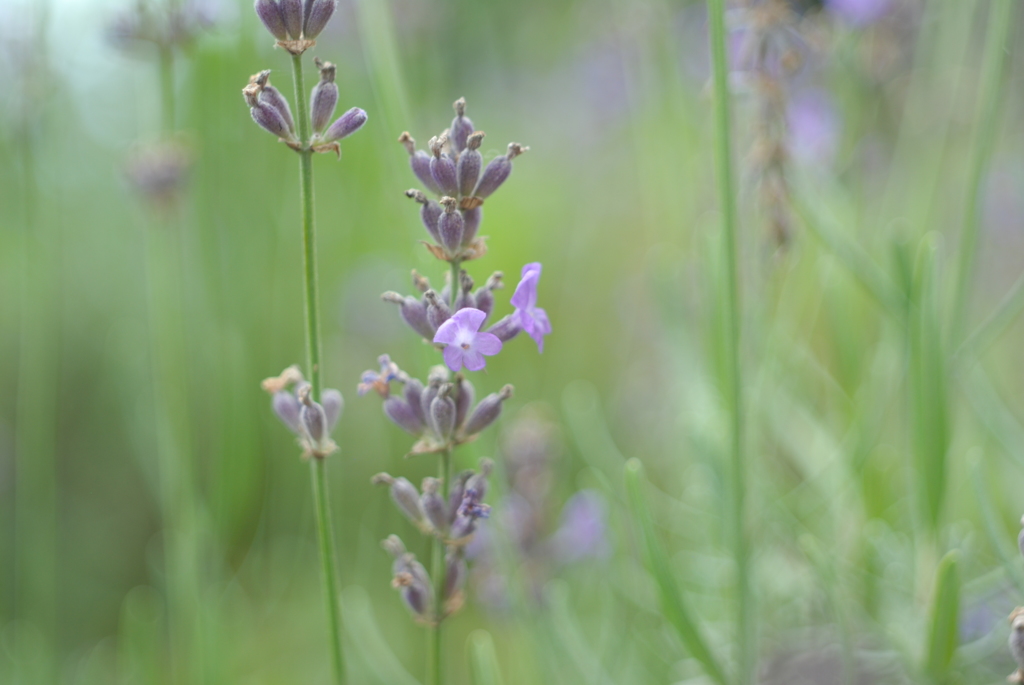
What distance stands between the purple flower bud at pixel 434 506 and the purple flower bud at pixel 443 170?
0.80ft

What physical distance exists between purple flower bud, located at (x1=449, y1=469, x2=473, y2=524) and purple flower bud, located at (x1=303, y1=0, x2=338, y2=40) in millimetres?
377

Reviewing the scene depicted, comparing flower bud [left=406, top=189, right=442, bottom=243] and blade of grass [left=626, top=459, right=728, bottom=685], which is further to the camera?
blade of grass [left=626, top=459, right=728, bottom=685]

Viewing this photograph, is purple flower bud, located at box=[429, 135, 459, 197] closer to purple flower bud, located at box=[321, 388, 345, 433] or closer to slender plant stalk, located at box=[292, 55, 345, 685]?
slender plant stalk, located at box=[292, 55, 345, 685]

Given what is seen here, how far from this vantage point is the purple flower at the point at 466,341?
61cm

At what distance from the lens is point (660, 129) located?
6.54 ft

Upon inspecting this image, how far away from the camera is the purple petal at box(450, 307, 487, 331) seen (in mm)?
606

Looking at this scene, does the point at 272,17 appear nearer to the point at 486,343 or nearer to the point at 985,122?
the point at 486,343

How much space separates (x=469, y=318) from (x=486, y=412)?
0.11 m

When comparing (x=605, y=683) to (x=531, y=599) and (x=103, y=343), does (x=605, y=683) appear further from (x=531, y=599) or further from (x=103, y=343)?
(x=103, y=343)

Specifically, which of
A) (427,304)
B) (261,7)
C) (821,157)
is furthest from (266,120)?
(821,157)

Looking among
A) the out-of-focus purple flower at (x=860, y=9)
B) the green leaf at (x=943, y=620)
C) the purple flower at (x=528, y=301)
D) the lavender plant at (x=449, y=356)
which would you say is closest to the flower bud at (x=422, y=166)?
the lavender plant at (x=449, y=356)

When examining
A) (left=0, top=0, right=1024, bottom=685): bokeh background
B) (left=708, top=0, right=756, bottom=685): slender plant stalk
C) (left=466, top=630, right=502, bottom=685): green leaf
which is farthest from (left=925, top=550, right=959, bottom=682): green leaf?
(left=466, top=630, right=502, bottom=685): green leaf

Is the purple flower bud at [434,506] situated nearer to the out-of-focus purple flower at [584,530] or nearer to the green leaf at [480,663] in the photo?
the green leaf at [480,663]

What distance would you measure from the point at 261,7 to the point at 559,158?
372 centimetres
